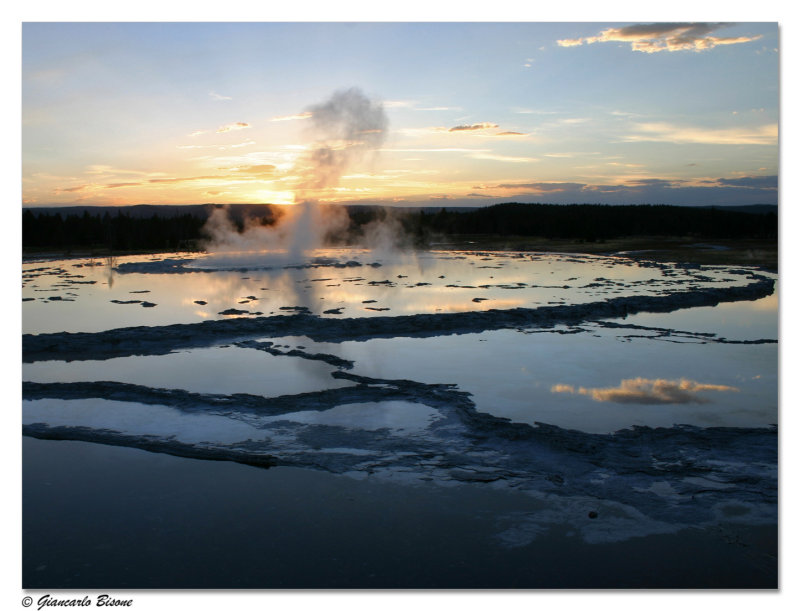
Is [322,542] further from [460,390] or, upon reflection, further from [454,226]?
[454,226]

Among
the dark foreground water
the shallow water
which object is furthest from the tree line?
the dark foreground water

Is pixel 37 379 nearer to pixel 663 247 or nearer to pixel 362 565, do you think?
pixel 362 565

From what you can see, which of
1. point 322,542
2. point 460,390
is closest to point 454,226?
point 460,390

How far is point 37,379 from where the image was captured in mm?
8359

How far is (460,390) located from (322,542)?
12.2 feet

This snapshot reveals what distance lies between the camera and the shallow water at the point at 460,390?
16.4 feet

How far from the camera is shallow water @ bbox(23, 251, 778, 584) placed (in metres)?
4.99

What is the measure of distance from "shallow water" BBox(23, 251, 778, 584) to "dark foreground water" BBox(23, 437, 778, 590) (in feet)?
0.68

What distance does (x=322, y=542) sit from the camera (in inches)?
157

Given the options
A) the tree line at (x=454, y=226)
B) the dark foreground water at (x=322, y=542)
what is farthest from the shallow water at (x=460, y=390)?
the tree line at (x=454, y=226)

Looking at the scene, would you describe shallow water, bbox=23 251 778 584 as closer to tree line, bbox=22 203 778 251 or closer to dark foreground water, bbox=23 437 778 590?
dark foreground water, bbox=23 437 778 590

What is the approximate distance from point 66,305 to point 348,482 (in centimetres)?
1261

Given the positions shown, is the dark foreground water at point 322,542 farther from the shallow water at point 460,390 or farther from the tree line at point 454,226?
the tree line at point 454,226
